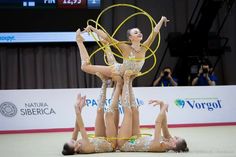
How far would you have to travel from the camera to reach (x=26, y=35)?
8250 mm

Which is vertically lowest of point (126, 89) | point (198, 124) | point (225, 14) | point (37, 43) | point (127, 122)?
point (198, 124)

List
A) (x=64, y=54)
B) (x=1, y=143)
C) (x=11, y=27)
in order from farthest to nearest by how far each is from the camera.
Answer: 1. (x=64, y=54)
2. (x=11, y=27)
3. (x=1, y=143)

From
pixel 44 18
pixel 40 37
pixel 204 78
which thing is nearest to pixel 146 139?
pixel 204 78

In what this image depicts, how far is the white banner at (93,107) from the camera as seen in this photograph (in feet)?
21.6

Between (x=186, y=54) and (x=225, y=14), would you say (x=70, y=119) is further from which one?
(x=225, y=14)

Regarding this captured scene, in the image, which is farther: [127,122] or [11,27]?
[11,27]

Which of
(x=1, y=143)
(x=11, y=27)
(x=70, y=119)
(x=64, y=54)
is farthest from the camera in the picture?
(x=64, y=54)

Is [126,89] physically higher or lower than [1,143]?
higher

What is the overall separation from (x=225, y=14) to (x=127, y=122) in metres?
6.11

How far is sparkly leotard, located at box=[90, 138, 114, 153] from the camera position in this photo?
4168 mm

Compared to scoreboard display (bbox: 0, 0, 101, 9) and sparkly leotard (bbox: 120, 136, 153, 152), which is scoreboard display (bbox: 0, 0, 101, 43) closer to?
scoreboard display (bbox: 0, 0, 101, 9)

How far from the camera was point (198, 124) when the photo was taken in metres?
7.00

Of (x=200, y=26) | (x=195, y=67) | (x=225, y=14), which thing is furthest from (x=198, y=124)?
(x=225, y=14)

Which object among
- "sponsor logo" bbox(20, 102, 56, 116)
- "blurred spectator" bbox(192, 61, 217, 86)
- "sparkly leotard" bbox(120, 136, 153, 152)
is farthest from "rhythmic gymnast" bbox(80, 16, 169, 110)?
"blurred spectator" bbox(192, 61, 217, 86)
